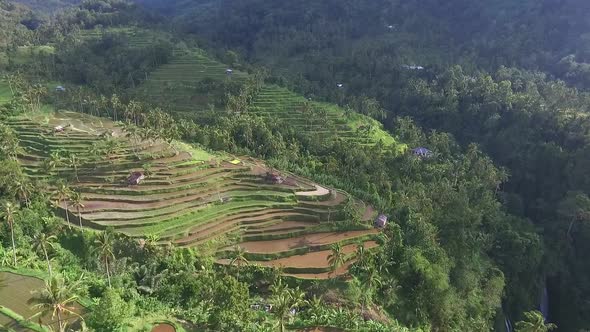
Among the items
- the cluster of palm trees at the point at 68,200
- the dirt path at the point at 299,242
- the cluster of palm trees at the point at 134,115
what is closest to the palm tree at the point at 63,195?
the cluster of palm trees at the point at 68,200

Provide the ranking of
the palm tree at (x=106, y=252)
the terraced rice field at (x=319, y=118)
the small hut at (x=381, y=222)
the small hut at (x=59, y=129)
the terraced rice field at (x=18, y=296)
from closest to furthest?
the terraced rice field at (x=18, y=296), the palm tree at (x=106, y=252), the small hut at (x=381, y=222), the small hut at (x=59, y=129), the terraced rice field at (x=319, y=118)

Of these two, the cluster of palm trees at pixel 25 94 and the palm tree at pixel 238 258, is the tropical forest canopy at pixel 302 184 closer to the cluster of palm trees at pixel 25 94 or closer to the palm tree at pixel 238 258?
the palm tree at pixel 238 258

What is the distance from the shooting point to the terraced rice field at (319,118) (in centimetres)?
8100

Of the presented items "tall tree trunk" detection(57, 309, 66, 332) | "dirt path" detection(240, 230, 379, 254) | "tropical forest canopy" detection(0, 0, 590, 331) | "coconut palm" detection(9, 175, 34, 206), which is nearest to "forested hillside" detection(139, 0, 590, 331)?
"tropical forest canopy" detection(0, 0, 590, 331)

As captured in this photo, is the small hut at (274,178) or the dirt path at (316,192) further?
the small hut at (274,178)

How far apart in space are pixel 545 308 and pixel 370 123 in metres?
42.6

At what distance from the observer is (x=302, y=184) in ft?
186

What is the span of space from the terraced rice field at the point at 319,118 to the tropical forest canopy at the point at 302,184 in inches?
19.0

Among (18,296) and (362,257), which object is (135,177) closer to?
(18,296)

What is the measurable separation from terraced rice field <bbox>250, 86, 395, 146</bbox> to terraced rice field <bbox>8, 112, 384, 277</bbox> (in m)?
24.0

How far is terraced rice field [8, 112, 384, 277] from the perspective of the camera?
45.7 metres

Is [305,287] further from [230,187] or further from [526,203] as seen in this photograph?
[526,203]

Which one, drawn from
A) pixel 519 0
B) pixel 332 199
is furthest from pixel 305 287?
pixel 519 0

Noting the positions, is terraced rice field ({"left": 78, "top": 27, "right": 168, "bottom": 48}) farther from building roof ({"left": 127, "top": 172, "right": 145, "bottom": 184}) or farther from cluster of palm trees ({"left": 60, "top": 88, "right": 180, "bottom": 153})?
building roof ({"left": 127, "top": 172, "right": 145, "bottom": 184})
